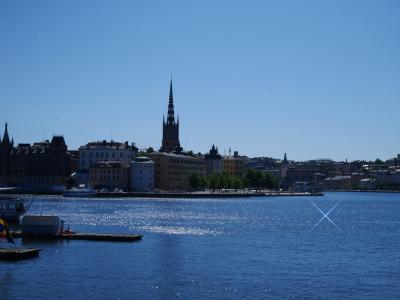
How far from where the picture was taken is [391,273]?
40.0m

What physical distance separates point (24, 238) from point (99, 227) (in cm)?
1502

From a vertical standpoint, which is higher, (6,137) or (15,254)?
(6,137)

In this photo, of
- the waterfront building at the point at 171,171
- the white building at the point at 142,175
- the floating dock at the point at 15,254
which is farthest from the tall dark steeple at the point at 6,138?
the floating dock at the point at 15,254

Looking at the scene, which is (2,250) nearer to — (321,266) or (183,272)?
(183,272)

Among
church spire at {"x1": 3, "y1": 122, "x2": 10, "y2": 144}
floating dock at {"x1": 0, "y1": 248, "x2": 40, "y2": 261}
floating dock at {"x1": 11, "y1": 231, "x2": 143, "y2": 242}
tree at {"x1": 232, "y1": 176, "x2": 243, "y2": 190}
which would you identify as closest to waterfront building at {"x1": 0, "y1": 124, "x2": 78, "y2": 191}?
church spire at {"x1": 3, "y1": 122, "x2": 10, "y2": 144}

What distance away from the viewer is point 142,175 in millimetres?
174000

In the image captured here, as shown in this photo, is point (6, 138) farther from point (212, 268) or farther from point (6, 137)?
point (212, 268)

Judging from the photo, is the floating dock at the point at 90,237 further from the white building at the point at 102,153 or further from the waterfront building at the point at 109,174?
the white building at the point at 102,153

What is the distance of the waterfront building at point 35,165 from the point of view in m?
179

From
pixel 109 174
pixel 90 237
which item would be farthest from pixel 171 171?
pixel 90 237

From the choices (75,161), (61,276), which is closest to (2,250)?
(61,276)

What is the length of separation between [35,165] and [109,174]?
19447mm

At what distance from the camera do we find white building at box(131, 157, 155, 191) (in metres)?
173

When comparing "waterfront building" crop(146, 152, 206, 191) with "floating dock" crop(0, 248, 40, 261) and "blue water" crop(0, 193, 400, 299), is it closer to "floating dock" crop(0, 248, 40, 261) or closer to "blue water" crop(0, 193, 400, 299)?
"blue water" crop(0, 193, 400, 299)
